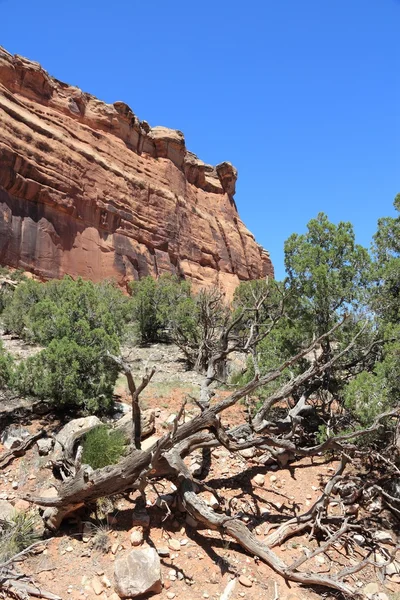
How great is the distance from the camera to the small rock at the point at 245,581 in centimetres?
488

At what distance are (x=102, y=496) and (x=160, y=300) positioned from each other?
1664 centimetres

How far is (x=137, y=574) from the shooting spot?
4.71 metres

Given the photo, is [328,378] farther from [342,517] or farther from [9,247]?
[9,247]

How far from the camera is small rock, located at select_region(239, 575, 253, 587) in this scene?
16.0 feet

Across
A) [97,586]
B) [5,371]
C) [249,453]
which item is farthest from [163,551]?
[5,371]

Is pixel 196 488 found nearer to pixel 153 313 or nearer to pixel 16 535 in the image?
pixel 16 535

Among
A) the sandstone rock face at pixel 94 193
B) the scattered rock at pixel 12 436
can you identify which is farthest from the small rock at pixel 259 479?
the sandstone rock face at pixel 94 193

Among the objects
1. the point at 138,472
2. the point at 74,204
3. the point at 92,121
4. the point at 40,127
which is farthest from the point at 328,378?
the point at 92,121

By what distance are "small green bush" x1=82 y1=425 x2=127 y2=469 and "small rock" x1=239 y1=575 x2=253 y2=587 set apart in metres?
2.67

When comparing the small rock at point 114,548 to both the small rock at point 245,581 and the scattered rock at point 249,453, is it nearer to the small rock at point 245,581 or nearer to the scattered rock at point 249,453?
the small rock at point 245,581

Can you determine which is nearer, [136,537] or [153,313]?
[136,537]

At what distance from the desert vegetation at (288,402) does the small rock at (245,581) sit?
37 centimetres

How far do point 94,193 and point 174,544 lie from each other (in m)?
36.9

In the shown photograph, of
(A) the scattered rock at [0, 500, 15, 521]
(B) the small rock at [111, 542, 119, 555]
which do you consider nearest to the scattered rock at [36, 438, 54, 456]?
(A) the scattered rock at [0, 500, 15, 521]
